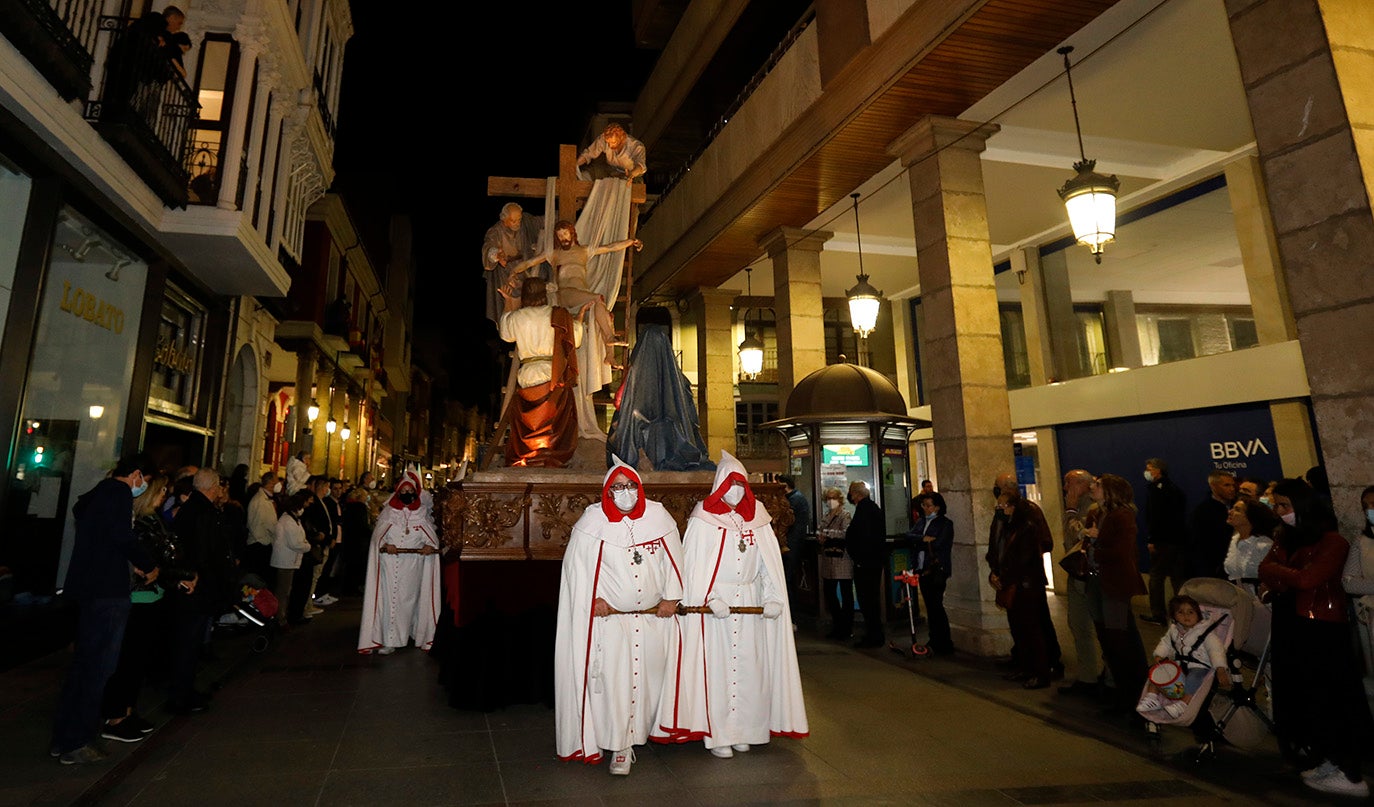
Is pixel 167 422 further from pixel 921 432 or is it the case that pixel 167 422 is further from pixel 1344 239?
pixel 921 432

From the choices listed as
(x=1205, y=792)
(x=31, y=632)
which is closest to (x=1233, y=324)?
(x=1205, y=792)

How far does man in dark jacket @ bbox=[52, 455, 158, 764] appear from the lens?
4070 mm

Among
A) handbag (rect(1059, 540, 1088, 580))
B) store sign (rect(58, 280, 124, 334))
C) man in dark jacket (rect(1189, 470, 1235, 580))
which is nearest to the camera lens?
handbag (rect(1059, 540, 1088, 580))

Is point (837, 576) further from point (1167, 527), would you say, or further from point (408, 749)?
point (408, 749)

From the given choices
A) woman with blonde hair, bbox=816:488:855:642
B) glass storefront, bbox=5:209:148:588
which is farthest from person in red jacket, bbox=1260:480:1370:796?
glass storefront, bbox=5:209:148:588

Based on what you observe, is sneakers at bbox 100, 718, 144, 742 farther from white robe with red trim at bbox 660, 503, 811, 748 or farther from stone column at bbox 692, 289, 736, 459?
stone column at bbox 692, 289, 736, 459

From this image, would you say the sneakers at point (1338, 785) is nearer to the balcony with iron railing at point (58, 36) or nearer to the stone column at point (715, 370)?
the stone column at point (715, 370)

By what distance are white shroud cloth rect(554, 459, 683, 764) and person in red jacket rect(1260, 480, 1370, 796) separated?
3727 mm

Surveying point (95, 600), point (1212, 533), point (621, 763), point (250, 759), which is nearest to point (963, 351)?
point (1212, 533)

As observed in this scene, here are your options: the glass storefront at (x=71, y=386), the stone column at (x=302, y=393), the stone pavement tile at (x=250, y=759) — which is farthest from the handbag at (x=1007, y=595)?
the stone column at (x=302, y=393)

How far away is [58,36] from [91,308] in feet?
11.4

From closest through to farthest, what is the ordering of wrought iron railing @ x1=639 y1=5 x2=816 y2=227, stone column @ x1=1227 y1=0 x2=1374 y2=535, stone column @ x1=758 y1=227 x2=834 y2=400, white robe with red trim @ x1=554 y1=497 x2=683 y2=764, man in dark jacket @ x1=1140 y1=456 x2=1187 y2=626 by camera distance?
1. white robe with red trim @ x1=554 y1=497 x2=683 y2=764
2. stone column @ x1=1227 y1=0 x2=1374 y2=535
3. man in dark jacket @ x1=1140 y1=456 x2=1187 y2=626
4. wrought iron railing @ x1=639 y1=5 x2=816 y2=227
5. stone column @ x1=758 y1=227 x2=834 y2=400

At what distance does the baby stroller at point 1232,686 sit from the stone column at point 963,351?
8.52ft

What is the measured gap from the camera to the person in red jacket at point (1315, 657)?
12.5ft
